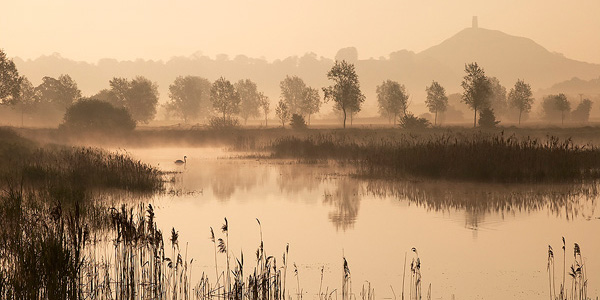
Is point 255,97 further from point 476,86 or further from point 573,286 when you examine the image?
point 573,286

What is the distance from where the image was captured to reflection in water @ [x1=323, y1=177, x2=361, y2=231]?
1586 centimetres

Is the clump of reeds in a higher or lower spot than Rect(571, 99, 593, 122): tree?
lower

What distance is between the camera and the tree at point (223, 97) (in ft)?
389

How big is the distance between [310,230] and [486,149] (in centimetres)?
1410

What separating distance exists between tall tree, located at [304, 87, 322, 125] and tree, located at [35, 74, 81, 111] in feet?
158

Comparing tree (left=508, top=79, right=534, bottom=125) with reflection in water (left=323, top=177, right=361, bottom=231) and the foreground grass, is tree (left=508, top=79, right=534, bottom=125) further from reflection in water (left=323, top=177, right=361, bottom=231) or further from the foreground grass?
reflection in water (left=323, top=177, right=361, bottom=231)

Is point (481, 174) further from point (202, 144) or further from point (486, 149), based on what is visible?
point (202, 144)

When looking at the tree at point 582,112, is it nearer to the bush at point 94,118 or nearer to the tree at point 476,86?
the tree at point 476,86

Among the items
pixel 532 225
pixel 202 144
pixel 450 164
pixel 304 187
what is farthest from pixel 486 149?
pixel 202 144

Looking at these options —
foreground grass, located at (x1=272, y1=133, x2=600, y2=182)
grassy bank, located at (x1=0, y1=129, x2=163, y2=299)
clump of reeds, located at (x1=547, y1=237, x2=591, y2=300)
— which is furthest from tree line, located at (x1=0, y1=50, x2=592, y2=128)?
clump of reeds, located at (x1=547, y1=237, x2=591, y2=300)

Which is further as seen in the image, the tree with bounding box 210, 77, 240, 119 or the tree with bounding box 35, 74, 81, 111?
the tree with bounding box 210, 77, 240, 119

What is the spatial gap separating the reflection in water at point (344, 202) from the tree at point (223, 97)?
94.6 m

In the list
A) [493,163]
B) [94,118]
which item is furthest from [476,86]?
[493,163]

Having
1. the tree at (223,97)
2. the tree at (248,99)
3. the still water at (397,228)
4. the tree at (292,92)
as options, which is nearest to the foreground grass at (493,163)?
the still water at (397,228)
